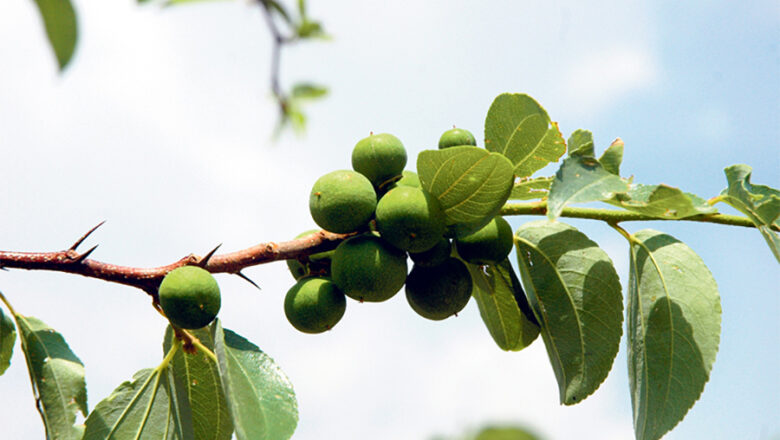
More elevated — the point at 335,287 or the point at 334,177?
the point at 334,177

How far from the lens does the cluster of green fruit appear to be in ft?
5.67

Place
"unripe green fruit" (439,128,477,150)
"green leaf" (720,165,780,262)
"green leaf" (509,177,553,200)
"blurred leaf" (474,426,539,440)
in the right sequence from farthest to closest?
"unripe green fruit" (439,128,477,150) < "green leaf" (509,177,553,200) < "green leaf" (720,165,780,262) < "blurred leaf" (474,426,539,440)

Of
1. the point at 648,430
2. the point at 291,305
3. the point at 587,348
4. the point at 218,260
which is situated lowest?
the point at 648,430

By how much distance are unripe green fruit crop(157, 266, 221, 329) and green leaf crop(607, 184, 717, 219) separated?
102 centimetres

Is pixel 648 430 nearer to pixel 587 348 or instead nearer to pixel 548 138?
pixel 587 348

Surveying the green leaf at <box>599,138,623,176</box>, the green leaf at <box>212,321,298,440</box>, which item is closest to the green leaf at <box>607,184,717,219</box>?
the green leaf at <box>599,138,623,176</box>

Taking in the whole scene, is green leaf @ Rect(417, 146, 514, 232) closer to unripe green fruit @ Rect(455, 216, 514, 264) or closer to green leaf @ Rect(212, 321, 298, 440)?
unripe green fruit @ Rect(455, 216, 514, 264)

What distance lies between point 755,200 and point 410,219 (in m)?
0.98

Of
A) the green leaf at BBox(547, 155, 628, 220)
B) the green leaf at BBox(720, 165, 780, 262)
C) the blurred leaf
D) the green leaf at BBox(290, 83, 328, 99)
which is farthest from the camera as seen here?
the green leaf at BBox(290, 83, 328, 99)

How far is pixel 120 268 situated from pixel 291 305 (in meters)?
0.46

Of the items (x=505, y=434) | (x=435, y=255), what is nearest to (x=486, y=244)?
(x=435, y=255)

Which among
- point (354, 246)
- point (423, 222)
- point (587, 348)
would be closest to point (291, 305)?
point (354, 246)

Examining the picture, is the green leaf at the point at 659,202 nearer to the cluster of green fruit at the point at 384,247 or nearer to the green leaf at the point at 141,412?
the cluster of green fruit at the point at 384,247

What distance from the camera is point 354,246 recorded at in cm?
178
